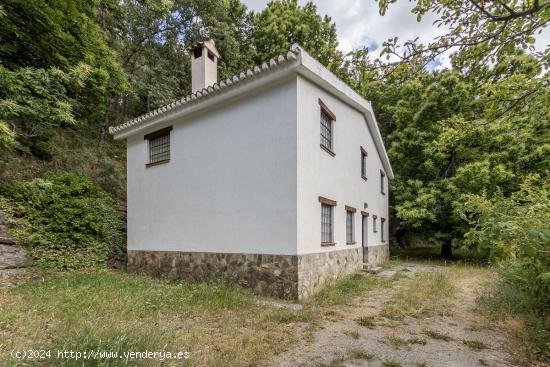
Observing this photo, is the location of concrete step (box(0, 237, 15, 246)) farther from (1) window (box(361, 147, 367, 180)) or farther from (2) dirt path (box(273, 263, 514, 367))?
(1) window (box(361, 147, 367, 180))

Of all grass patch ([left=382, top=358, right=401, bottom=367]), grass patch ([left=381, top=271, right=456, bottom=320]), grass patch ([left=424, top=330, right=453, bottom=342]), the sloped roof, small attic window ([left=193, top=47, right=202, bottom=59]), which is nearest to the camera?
grass patch ([left=382, top=358, right=401, bottom=367])

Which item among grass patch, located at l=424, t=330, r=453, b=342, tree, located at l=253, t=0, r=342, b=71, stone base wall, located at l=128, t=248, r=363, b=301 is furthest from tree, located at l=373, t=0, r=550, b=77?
tree, located at l=253, t=0, r=342, b=71

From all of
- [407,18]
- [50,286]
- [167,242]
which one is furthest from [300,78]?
[50,286]

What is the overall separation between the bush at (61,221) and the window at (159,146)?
2.30m

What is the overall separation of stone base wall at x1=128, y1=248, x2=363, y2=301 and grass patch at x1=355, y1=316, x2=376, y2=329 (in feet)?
4.55

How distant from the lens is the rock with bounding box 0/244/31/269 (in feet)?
23.8

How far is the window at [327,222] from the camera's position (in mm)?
7702

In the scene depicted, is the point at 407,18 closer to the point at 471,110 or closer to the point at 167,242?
the point at 167,242

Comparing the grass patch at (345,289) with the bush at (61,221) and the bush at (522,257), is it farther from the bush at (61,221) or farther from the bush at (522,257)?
the bush at (61,221)

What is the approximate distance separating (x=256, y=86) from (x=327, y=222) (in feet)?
13.2

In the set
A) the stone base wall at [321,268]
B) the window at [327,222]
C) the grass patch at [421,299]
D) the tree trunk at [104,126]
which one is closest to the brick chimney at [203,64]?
the window at [327,222]

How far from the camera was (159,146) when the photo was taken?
9.55m

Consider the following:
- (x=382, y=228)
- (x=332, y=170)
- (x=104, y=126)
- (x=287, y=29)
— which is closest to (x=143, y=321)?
(x=332, y=170)

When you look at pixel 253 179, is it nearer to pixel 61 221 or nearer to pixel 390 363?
pixel 390 363
